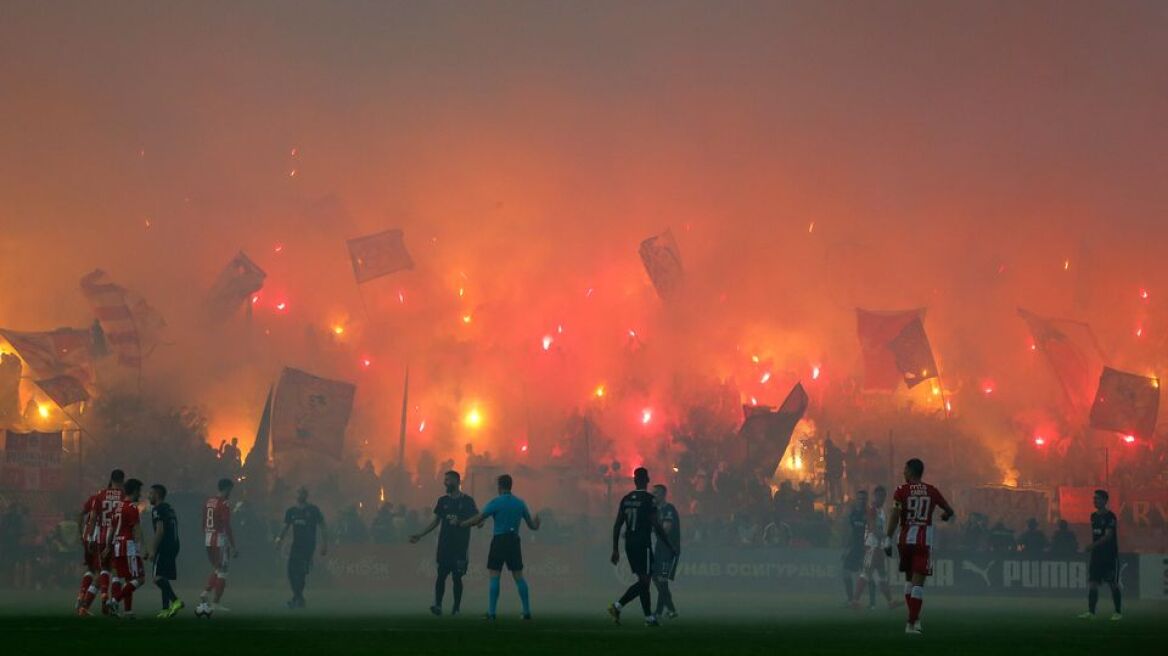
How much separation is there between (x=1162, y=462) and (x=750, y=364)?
27000mm

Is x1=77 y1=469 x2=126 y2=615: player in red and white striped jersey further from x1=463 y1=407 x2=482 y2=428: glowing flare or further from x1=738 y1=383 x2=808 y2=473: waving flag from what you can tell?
x1=463 y1=407 x2=482 y2=428: glowing flare

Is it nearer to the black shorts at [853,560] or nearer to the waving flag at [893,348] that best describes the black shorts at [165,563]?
the black shorts at [853,560]

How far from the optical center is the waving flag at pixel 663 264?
84.5 meters

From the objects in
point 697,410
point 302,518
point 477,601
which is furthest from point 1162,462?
point 302,518

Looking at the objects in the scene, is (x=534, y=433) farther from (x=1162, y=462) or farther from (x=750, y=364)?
(x=1162, y=462)

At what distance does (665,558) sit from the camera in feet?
83.6

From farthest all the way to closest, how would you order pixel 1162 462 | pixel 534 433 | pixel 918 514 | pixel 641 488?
pixel 534 433, pixel 1162 462, pixel 641 488, pixel 918 514

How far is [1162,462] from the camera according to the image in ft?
234

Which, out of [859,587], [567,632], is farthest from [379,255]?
[567,632]

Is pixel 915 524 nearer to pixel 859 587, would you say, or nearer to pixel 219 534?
pixel 859 587

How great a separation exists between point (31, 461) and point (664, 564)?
23.6m

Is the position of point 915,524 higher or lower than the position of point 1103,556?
higher

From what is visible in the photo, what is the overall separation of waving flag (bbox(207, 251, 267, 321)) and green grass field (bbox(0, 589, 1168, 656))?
4860cm

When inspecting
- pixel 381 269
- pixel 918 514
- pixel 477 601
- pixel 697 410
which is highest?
pixel 381 269
